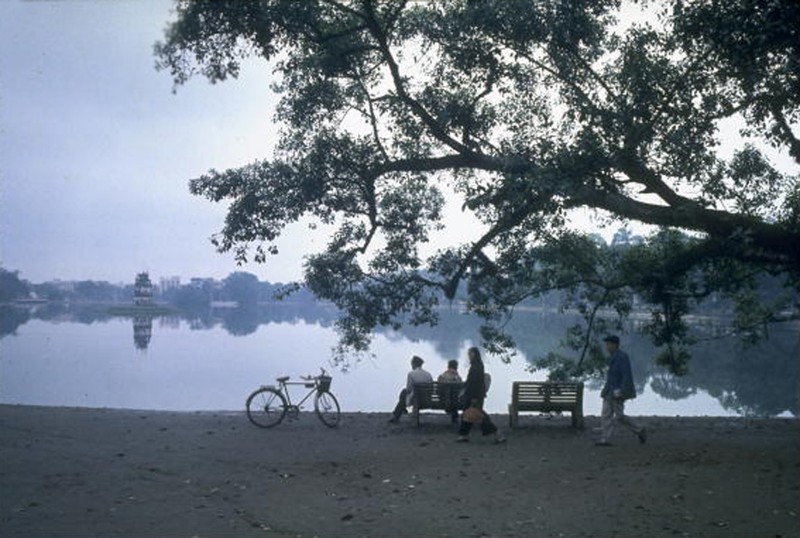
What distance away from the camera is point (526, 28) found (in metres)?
11.1

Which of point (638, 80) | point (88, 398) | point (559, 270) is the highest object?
point (638, 80)

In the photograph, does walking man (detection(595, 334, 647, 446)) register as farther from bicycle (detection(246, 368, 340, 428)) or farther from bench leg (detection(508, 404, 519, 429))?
bicycle (detection(246, 368, 340, 428))

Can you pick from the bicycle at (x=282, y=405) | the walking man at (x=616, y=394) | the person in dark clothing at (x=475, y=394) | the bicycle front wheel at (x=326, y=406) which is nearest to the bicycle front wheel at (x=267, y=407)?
the bicycle at (x=282, y=405)

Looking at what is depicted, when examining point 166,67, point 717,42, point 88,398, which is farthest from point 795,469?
point 88,398

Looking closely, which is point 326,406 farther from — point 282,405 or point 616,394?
point 616,394

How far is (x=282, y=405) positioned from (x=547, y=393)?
533 centimetres

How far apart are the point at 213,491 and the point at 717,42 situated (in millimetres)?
8596

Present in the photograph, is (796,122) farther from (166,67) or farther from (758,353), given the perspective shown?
(758,353)

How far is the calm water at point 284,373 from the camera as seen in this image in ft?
101

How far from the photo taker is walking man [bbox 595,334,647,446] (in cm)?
1153

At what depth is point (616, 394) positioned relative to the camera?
453 inches

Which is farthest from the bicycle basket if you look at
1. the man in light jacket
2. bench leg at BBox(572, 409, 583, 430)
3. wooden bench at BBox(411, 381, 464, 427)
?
bench leg at BBox(572, 409, 583, 430)

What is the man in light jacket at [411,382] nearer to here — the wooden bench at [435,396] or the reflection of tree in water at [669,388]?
the wooden bench at [435,396]

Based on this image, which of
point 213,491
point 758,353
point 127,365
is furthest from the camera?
point 758,353
